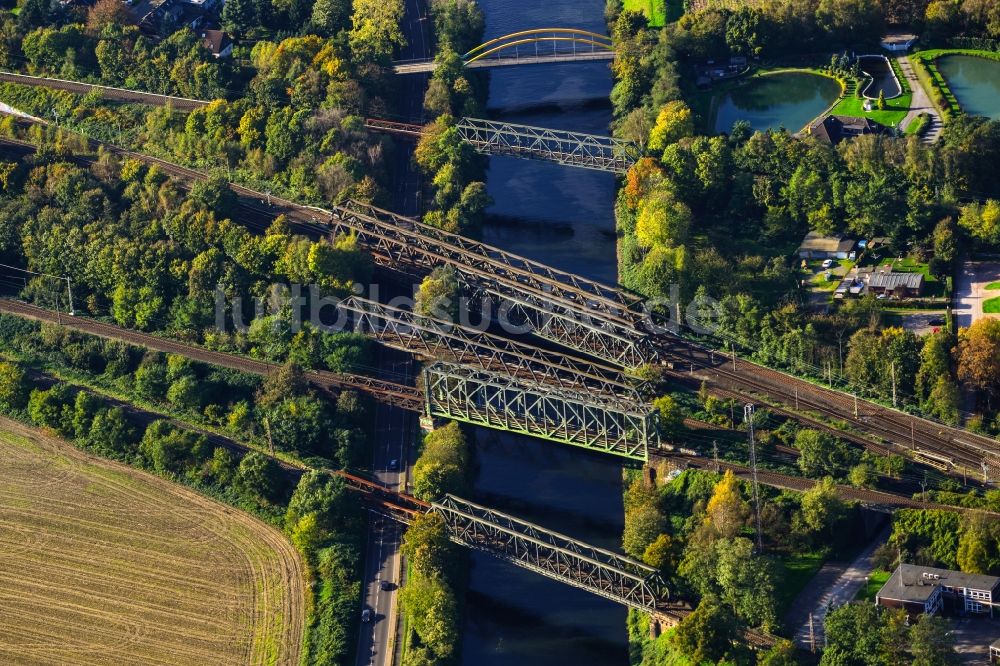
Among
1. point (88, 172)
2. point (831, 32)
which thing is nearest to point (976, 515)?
point (831, 32)

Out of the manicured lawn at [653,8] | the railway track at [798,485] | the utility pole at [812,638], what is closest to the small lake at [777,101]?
Answer: the manicured lawn at [653,8]

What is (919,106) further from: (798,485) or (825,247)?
(798,485)

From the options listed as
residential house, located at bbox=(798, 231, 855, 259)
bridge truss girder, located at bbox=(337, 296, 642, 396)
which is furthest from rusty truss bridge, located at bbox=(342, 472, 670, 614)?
residential house, located at bbox=(798, 231, 855, 259)

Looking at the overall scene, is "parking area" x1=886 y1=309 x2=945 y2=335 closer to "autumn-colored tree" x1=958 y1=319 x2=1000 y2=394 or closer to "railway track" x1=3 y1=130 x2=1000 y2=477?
"autumn-colored tree" x1=958 y1=319 x2=1000 y2=394

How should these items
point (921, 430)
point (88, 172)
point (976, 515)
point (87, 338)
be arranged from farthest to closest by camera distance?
1. point (88, 172)
2. point (87, 338)
3. point (921, 430)
4. point (976, 515)

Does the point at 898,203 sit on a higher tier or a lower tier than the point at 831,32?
lower

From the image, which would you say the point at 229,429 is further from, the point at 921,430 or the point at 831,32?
the point at 831,32

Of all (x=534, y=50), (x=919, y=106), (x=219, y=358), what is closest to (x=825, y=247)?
(x=919, y=106)
